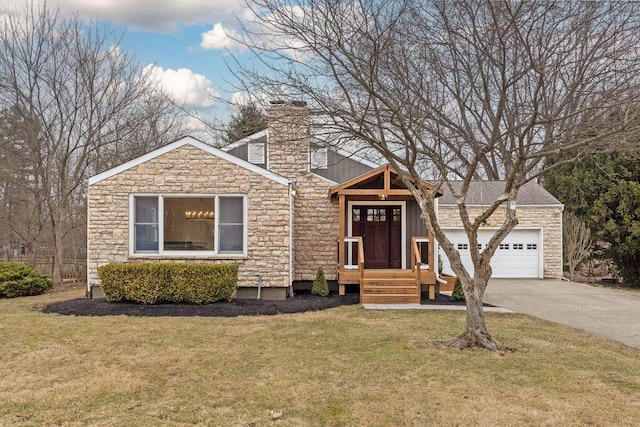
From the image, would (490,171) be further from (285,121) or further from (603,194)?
(285,121)

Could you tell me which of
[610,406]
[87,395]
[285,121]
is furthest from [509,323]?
[87,395]

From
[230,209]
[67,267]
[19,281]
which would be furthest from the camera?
[67,267]

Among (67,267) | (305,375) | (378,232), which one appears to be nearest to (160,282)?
(305,375)

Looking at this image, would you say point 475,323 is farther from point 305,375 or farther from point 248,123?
point 248,123

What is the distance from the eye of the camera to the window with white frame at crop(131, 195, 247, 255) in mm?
11742

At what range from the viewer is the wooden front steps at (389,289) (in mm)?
11531

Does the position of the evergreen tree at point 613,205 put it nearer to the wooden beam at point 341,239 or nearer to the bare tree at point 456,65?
the wooden beam at point 341,239

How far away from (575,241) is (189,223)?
15.4m

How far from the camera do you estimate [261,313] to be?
391 inches

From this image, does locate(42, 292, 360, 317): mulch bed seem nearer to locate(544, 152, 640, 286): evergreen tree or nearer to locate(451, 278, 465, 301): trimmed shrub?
locate(451, 278, 465, 301): trimmed shrub

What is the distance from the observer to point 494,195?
1983cm

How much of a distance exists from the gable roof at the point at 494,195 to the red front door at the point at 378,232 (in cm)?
591

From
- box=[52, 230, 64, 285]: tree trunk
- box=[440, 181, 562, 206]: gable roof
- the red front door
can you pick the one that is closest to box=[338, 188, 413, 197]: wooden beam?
the red front door

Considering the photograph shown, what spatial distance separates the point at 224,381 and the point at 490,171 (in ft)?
73.9
